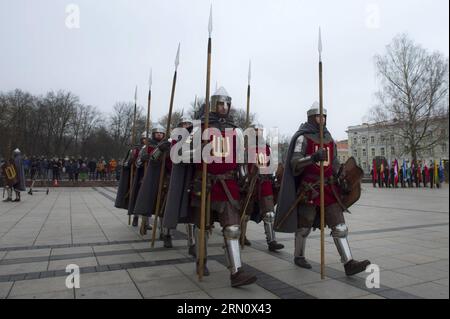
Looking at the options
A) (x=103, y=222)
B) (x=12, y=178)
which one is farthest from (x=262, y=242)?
(x=12, y=178)

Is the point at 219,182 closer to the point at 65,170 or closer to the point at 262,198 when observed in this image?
the point at 262,198

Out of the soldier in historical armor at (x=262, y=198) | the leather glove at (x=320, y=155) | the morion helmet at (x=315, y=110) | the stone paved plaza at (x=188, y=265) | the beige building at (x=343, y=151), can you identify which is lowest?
the stone paved plaza at (x=188, y=265)

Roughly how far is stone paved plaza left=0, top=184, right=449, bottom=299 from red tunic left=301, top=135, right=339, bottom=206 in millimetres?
854

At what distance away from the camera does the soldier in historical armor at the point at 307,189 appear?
4.20m

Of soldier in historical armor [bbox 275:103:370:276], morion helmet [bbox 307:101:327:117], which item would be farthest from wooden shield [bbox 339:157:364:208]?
morion helmet [bbox 307:101:327:117]

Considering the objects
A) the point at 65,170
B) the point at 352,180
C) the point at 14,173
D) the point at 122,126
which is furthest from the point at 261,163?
the point at 122,126

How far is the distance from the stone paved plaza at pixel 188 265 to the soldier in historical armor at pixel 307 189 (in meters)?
0.52

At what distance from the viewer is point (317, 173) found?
4320 mm

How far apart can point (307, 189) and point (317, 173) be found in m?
0.25

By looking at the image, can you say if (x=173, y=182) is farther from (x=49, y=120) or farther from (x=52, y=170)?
(x=49, y=120)

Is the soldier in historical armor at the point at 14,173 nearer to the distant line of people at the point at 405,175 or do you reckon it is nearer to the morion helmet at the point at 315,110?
the morion helmet at the point at 315,110

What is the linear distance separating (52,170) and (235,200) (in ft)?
79.9

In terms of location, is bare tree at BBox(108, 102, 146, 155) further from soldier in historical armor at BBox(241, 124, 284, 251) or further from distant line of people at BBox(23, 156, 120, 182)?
soldier in historical armor at BBox(241, 124, 284, 251)

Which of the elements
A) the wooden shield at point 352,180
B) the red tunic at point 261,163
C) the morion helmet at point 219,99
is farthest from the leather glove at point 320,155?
the morion helmet at point 219,99
